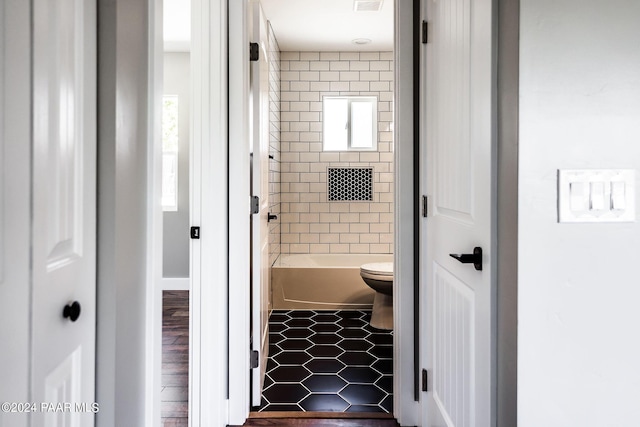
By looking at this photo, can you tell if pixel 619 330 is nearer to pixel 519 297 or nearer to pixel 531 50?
pixel 519 297

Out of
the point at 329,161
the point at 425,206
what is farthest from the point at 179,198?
the point at 425,206

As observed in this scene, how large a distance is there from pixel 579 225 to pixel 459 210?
0.47 metres

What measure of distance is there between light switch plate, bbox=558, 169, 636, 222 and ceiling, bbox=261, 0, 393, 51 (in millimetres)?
2894

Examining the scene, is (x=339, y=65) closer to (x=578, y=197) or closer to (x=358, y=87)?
(x=358, y=87)

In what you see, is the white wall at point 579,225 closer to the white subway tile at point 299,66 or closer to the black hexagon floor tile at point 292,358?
the black hexagon floor tile at point 292,358

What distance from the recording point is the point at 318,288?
162 inches

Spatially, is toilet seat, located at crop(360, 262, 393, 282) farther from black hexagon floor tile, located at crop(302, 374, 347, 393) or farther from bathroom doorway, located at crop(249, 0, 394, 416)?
black hexagon floor tile, located at crop(302, 374, 347, 393)

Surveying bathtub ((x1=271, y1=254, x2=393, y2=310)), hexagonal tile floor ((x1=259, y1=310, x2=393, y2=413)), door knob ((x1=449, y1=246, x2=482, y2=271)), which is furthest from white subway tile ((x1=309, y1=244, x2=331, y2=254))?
door knob ((x1=449, y1=246, x2=482, y2=271))

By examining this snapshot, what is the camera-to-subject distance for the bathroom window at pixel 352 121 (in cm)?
482

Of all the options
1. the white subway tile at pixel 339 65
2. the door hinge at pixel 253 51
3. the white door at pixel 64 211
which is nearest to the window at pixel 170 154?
the white subway tile at pixel 339 65

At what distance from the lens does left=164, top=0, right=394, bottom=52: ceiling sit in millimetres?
3615

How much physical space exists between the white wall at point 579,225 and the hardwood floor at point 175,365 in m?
1.79

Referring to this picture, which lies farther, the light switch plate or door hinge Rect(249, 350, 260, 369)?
door hinge Rect(249, 350, 260, 369)

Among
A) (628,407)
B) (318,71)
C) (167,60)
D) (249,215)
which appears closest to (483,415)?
(628,407)
